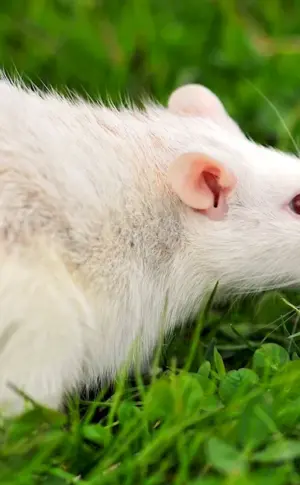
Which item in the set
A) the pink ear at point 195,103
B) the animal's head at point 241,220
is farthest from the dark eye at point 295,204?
the pink ear at point 195,103

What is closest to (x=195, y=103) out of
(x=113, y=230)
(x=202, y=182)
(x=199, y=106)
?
(x=199, y=106)

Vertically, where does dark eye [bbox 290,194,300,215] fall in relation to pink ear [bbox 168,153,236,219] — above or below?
below

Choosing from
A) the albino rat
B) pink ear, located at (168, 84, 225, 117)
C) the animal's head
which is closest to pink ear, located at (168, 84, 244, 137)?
pink ear, located at (168, 84, 225, 117)

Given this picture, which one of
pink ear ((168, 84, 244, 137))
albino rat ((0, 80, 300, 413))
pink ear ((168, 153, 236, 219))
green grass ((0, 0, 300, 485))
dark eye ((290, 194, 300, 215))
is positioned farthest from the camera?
pink ear ((168, 84, 244, 137))

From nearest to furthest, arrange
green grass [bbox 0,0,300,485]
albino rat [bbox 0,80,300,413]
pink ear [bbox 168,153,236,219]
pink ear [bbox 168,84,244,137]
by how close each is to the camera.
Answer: green grass [bbox 0,0,300,485] → albino rat [bbox 0,80,300,413] → pink ear [bbox 168,153,236,219] → pink ear [bbox 168,84,244,137]

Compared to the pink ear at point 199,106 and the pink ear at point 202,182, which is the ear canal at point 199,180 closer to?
the pink ear at point 202,182

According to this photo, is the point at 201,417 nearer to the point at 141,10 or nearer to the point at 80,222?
the point at 80,222

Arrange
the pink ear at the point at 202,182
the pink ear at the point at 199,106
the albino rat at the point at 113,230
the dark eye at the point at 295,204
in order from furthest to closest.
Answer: the pink ear at the point at 199,106 → the dark eye at the point at 295,204 → the pink ear at the point at 202,182 → the albino rat at the point at 113,230

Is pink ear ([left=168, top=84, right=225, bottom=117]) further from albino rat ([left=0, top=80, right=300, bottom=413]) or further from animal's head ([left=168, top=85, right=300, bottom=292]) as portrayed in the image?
animal's head ([left=168, top=85, right=300, bottom=292])
